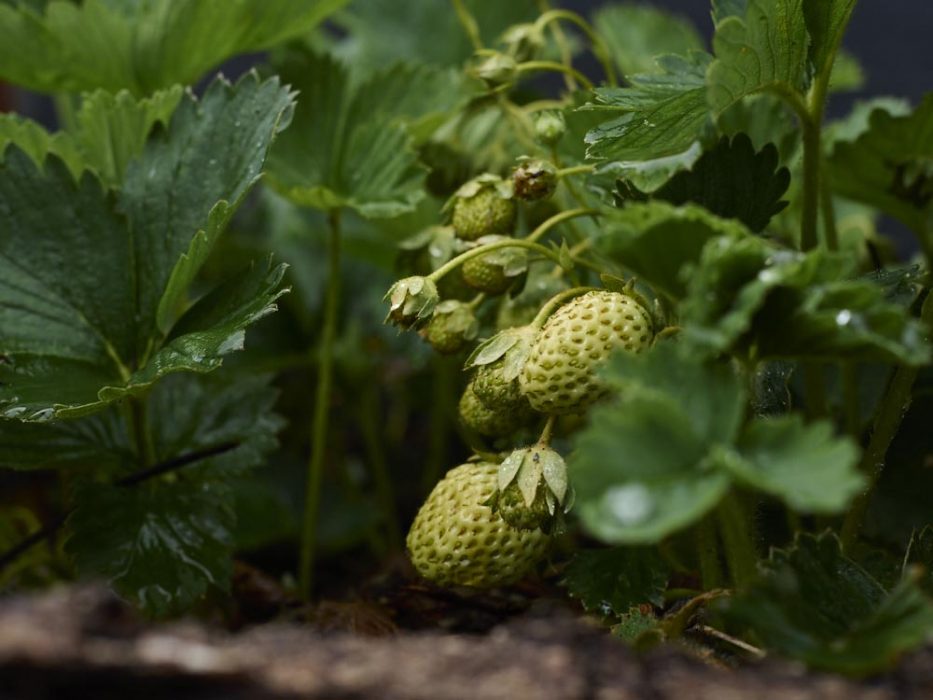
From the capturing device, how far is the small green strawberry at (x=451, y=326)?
2.18 feet

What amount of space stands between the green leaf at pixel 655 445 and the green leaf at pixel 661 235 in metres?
0.05

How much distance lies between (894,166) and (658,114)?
259mm

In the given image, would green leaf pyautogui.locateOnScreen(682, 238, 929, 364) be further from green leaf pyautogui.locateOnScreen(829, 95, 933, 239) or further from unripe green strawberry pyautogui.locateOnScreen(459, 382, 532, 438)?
green leaf pyautogui.locateOnScreen(829, 95, 933, 239)

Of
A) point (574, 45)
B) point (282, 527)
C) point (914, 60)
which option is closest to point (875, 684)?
point (282, 527)

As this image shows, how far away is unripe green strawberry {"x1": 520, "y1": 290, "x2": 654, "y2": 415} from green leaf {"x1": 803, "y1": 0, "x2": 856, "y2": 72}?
19 cm

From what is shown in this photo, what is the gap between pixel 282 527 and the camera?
103 centimetres

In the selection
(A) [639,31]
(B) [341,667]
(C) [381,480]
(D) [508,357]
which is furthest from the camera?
(A) [639,31]

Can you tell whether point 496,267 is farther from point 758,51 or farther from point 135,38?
point 135,38

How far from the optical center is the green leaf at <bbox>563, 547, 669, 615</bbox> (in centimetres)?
63

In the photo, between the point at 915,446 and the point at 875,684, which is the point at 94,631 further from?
the point at 915,446

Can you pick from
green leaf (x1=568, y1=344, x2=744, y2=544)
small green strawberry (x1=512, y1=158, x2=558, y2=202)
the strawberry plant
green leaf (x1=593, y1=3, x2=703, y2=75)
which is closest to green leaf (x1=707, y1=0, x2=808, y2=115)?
the strawberry plant

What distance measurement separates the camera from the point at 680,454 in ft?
1.36

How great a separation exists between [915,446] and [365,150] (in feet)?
1.53

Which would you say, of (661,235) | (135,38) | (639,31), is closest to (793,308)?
(661,235)
